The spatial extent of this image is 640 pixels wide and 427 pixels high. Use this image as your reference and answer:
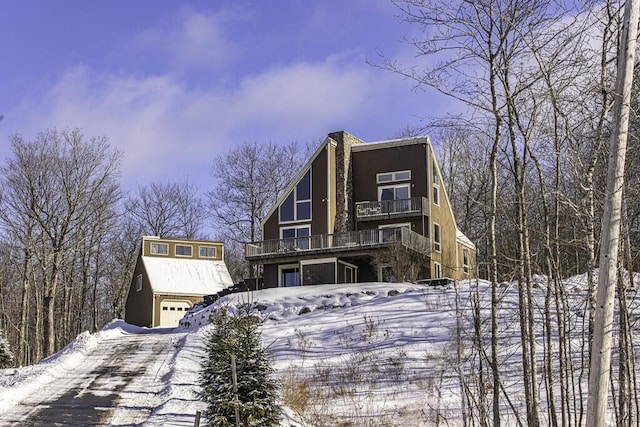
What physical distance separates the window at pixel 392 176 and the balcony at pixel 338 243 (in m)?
3.43

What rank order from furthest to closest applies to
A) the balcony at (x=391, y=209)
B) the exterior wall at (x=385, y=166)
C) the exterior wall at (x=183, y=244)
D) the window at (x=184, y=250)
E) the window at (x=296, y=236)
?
the window at (x=184, y=250) < the exterior wall at (x=183, y=244) < the exterior wall at (x=385, y=166) < the window at (x=296, y=236) < the balcony at (x=391, y=209)

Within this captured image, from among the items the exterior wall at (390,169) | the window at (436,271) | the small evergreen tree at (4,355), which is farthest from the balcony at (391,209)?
the small evergreen tree at (4,355)

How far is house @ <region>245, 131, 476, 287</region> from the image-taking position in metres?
32.8

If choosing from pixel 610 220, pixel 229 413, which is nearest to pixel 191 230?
pixel 229 413

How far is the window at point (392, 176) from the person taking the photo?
34.3 m

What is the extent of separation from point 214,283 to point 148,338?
15867 mm

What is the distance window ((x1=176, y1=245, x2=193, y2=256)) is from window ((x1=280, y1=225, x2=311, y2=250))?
1054 cm

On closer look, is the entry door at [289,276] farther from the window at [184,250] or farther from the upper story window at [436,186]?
the window at [184,250]

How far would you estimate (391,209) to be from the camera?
111ft

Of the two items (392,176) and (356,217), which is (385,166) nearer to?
(392,176)

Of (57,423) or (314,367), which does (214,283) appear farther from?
(57,423)

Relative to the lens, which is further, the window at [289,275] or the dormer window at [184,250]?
the dormer window at [184,250]

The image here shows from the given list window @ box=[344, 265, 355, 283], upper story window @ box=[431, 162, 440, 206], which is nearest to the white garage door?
window @ box=[344, 265, 355, 283]

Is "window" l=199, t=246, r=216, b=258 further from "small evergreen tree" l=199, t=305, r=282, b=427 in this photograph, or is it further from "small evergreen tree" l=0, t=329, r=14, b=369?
"small evergreen tree" l=199, t=305, r=282, b=427
